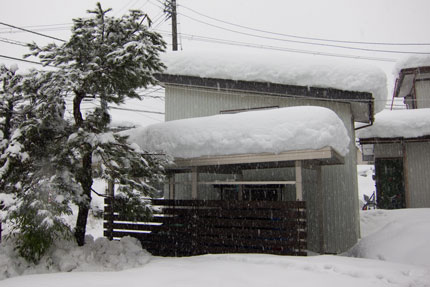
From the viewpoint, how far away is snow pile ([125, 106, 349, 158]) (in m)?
7.44

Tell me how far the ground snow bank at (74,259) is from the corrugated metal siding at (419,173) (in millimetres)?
11212

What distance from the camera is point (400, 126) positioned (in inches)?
535

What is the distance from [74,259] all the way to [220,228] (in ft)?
9.96

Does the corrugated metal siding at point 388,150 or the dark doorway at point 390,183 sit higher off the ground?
the corrugated metal siding at point 388,150

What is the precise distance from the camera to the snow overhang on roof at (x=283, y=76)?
1008 centimetres

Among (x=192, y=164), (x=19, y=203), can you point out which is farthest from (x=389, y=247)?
(x=19, y=203)

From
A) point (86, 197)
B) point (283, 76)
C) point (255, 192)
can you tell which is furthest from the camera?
point (255, 192)

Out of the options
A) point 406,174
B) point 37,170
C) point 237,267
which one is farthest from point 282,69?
point 406,174

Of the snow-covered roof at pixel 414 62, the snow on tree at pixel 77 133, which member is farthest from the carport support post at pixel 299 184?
the snow-covered roof at pixel 414 62

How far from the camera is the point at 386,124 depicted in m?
13.8

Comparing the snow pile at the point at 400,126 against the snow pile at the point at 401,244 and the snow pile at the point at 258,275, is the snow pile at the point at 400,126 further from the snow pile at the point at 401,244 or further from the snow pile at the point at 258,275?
the snow pile at the point at 258,275

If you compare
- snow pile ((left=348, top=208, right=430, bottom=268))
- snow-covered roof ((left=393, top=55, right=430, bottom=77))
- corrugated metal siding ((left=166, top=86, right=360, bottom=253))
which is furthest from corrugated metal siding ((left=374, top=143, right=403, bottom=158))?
snow pile ((left=348, top=208, right=430, bottom=268))

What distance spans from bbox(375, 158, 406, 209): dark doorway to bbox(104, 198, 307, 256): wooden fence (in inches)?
379

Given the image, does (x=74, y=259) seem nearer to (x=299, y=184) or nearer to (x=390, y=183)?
(x=299, y=184)
